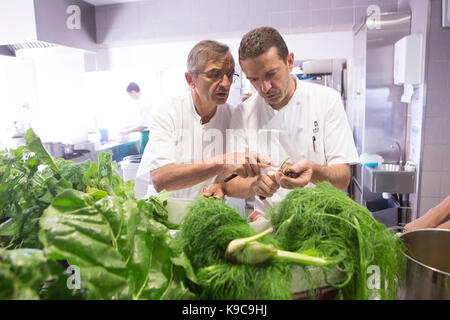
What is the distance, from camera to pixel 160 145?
3.60 feet

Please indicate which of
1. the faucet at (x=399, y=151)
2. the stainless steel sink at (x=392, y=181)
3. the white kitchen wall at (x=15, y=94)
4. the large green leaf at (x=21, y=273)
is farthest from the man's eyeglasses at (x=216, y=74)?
the white kitchen wall at (x=15, y=94)

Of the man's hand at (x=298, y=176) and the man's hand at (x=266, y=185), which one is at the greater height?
the man's hand at (x=298, y=176)

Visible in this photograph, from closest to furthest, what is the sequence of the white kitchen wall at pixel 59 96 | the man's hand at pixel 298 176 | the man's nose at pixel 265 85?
the man's hand at pixel 298 176
the man's nose at pixel 265 85
the white kitchen wall at pixel 59 96

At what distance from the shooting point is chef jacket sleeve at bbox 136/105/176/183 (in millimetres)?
1090

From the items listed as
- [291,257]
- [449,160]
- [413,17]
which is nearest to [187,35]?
[413,17]

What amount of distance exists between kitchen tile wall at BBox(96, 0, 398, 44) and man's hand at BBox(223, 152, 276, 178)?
81 cm

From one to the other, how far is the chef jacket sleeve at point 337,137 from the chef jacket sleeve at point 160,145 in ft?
1.85

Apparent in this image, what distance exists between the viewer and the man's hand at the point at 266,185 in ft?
3.22

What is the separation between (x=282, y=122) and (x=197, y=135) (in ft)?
1.07

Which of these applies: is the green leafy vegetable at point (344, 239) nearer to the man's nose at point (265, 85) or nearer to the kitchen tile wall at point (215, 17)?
the man's nose at point (265, 85)

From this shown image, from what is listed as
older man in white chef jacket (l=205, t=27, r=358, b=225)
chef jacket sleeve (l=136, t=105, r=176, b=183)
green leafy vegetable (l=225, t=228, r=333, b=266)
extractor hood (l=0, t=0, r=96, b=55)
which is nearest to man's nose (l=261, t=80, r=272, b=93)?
older man in white chef jacket (l=205, t=27, r=358, b=225)

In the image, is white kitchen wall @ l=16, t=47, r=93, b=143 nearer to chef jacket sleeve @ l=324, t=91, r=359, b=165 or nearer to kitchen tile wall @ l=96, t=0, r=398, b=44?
kitchen tile wall @ l=96, t=0, r=398, b=44
